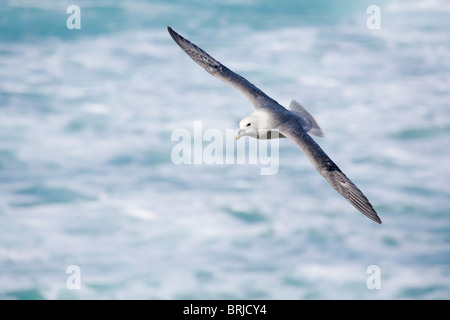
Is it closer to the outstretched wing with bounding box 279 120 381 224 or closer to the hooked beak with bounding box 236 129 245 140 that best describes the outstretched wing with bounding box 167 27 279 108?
the hooked beak with bounding box 236 129 245 140

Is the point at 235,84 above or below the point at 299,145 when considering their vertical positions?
above

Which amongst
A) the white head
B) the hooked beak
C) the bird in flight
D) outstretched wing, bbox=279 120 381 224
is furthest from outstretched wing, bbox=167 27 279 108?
outstretched wing, bbox=279 120 381 224

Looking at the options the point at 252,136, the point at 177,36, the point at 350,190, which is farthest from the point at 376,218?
the point at 177,36

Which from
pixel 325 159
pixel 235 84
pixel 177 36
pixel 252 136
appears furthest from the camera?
pixel 177 36

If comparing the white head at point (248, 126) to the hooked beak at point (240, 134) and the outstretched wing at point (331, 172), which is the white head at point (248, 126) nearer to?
the hooked beak at point (240, 134)

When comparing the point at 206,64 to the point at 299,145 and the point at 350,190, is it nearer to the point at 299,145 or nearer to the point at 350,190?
the point at 299,145

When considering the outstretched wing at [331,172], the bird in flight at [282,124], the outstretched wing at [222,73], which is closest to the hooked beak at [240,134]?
the bird in flight at [282,124]

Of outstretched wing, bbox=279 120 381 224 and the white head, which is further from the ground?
the white head
